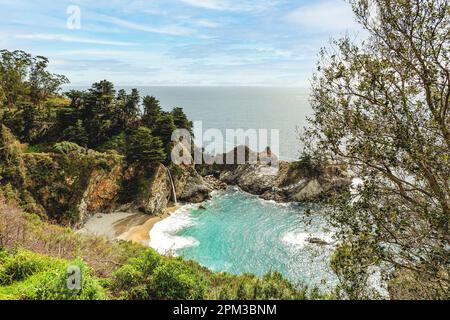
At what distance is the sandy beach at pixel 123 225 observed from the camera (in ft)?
96.5

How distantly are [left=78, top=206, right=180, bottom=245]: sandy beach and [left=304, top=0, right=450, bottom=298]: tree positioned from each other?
79.9 feet

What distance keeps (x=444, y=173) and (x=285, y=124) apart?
4824 inches

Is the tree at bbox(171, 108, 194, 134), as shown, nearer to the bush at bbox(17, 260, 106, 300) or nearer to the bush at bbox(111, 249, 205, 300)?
the bush at bbox(111, 249, 205, 300)

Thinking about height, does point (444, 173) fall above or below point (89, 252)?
above

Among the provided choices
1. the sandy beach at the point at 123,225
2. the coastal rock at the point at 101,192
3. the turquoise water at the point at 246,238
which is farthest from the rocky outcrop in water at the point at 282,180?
the coastal rock at the point at 101,192

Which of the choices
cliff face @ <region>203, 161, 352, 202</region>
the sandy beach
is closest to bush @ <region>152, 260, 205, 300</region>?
the sandy beach

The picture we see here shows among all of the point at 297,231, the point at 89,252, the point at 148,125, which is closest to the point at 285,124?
the point at 148,125

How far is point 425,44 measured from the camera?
23.0 ft

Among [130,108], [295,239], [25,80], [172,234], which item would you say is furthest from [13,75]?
[295,239]

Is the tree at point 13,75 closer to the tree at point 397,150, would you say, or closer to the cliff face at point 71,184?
the cliff face at point 71,184

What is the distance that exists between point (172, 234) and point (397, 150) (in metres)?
27.2

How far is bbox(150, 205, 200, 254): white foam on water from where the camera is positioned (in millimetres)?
28188

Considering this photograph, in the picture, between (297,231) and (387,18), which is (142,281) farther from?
(297,231)
